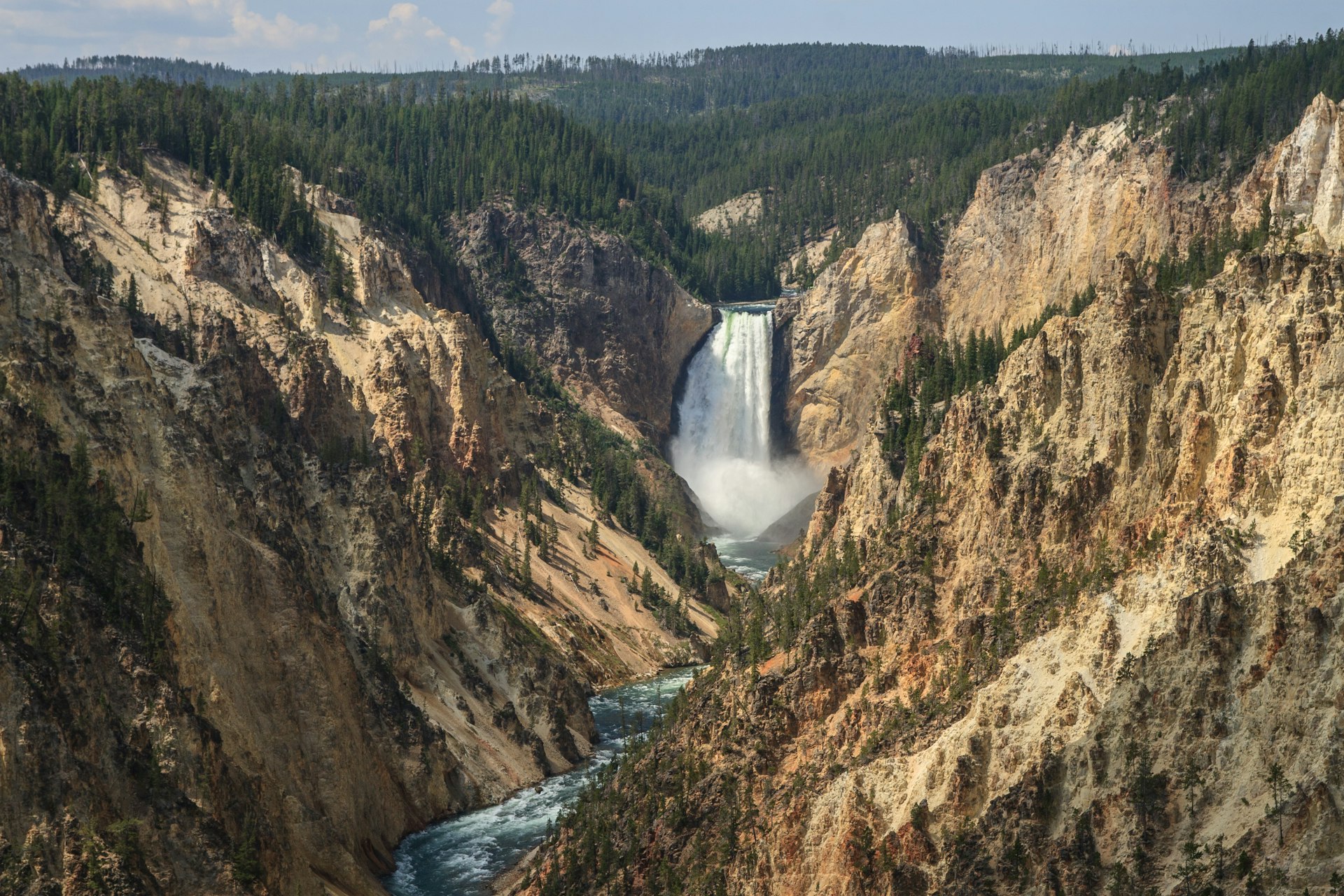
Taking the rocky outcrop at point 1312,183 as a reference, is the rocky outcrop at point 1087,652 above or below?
below

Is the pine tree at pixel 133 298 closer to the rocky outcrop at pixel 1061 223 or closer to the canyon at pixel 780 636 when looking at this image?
the canyon at pixel 780 636

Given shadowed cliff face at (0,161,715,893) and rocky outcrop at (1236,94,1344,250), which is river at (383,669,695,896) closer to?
shadowed cliff face at (0,161,715,893)

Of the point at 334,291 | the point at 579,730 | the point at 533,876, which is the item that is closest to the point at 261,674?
the point at 533,876

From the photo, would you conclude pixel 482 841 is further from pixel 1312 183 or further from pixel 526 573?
pixel 1312 183

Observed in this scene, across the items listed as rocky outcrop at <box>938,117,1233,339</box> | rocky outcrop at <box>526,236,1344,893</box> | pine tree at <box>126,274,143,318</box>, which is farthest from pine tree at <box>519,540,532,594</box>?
rocky outcrop at <box>938,117,1233,339</box>

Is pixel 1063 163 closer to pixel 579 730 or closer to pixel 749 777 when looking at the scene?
pixel 579 730

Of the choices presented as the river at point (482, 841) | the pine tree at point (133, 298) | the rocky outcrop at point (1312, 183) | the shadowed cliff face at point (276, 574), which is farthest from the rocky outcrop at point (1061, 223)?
the pine tree at point (133, 298)
